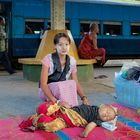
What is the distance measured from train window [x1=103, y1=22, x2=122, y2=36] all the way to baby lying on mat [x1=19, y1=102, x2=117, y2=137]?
447 inches

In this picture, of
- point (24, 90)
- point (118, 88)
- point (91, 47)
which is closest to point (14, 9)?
point (91, 47)

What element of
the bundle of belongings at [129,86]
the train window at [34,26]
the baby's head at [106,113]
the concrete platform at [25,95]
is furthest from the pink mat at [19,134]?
the train window at [34,26]

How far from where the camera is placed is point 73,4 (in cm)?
1498

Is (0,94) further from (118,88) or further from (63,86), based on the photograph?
(63,86)

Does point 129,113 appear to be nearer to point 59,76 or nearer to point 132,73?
point 132,73

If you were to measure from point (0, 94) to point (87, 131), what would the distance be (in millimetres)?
4005

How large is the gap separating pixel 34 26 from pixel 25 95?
271 inches

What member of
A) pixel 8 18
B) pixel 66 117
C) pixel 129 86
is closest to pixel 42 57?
pixel 129 86

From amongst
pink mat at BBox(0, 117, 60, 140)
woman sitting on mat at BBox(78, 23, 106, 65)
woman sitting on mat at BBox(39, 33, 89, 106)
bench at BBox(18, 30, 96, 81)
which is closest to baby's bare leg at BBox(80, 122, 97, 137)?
pink mat at BBox(0, 117, 60, 140)


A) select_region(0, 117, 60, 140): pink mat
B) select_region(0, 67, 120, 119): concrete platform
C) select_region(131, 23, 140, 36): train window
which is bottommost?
select_region(0, 67, 120, 119): concrete platform

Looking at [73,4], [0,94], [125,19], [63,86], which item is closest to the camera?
[63,86]

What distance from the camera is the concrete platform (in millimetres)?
6500

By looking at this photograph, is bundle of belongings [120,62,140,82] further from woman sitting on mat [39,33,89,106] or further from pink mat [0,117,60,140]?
pink mat [0,117,60,140]

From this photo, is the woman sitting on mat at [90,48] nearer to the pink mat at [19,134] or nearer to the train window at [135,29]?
the pink mat at [19,134]
